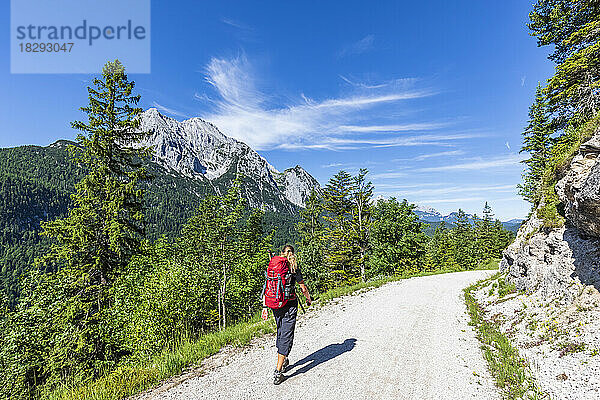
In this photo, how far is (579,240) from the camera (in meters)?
7.60

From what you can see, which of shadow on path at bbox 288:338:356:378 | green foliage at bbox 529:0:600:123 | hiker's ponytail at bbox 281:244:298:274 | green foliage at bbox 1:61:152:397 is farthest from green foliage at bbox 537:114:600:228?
green foliage at bbox 1:61:152:397

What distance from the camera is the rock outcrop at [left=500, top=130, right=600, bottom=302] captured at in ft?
19.8

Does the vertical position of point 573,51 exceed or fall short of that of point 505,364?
it exceeds it

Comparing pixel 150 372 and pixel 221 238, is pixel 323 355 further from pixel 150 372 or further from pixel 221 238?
pixel 221 238

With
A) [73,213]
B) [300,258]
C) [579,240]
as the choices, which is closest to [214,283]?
[300,258]

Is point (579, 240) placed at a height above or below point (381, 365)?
above

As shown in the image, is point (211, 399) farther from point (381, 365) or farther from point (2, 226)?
point (2, 226)

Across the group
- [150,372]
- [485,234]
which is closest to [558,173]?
[150,372]

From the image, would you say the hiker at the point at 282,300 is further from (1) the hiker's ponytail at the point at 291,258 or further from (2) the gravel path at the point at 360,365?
(2) the gravel path at the point at 360,365

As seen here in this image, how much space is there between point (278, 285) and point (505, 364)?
4678 mm

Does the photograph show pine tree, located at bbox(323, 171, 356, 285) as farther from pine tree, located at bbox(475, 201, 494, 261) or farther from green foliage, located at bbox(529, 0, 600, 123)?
pine tree, located at bbox(475, 201, 494, 261)

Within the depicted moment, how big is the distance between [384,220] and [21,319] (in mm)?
30160

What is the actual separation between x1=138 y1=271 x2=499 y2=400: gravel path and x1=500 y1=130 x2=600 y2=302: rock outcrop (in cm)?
261

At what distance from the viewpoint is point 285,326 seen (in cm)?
507
